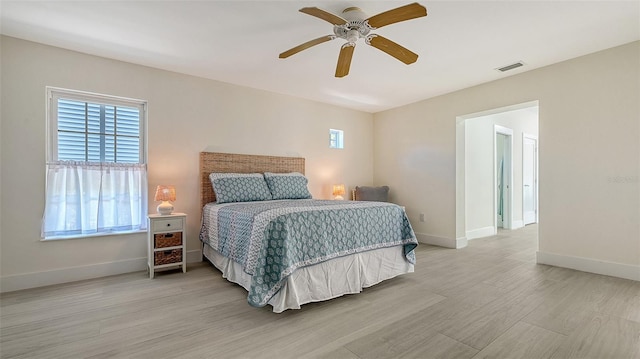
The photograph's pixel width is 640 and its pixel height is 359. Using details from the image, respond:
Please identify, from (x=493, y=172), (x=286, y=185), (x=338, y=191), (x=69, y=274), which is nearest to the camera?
(x=69, y=274)

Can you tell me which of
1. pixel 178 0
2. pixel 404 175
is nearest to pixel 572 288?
pixel 404 175

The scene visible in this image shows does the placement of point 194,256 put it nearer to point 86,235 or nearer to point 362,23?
point 86,235

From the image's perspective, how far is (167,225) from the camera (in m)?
3.16

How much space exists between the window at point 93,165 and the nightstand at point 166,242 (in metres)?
0.48

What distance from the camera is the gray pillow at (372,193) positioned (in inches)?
205

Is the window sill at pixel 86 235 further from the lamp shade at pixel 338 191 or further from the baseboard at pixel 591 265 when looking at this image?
the baseboard at pixel 591 265

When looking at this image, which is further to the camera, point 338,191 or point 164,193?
Answer: point 338,191

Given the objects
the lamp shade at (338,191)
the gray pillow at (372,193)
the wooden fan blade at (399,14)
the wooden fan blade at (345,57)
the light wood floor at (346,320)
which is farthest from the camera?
the gray pillow at (372,193)

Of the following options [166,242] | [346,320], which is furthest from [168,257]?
[346,320]

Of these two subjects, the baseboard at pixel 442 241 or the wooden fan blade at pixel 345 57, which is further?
the baseboard at pixel 442 241

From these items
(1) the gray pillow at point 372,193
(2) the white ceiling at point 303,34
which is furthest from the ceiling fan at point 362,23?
(1) the gray pillow at point 372,193

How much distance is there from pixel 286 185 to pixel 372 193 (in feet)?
6.11

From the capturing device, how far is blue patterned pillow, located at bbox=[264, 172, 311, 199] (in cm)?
392

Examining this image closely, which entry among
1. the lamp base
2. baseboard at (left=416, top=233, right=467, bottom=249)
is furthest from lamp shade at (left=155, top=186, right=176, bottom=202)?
baseboard at (left=416, top=233, right=467, bottom=249)
